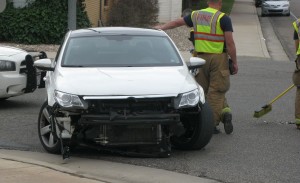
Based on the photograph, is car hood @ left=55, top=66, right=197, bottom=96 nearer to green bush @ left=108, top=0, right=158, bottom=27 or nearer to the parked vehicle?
the parked vehicle

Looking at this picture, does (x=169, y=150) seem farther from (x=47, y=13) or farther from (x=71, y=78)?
(x=47, y=13)

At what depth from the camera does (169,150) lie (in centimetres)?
780

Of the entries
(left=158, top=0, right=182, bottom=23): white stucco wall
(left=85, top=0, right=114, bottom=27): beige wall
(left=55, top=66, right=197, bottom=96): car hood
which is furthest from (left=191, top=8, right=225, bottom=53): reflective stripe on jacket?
(left=158, top=0, right=182, bottom=23): white stucco wall

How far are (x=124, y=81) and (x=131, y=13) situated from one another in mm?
21478

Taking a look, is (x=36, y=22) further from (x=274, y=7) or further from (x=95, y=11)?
(x=274, y=7)

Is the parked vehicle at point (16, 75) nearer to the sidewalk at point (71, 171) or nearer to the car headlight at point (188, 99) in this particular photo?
the sidewalk at point (71, 171)

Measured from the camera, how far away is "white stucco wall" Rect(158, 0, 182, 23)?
3562 cm

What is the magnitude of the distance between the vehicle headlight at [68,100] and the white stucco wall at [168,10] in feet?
92.3

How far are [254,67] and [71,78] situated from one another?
12.7 meters

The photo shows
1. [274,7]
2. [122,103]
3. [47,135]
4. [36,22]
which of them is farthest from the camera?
[274,7]

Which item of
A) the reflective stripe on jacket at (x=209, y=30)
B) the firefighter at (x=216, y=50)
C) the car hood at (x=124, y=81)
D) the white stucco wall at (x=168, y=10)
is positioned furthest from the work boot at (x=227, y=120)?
the white stucco wall at (x=168, y=10)

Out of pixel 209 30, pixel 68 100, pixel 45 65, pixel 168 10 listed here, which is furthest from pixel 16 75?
pixel 168 10

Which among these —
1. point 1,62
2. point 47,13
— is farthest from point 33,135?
point 47,13

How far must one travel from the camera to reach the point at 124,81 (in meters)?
7.72
